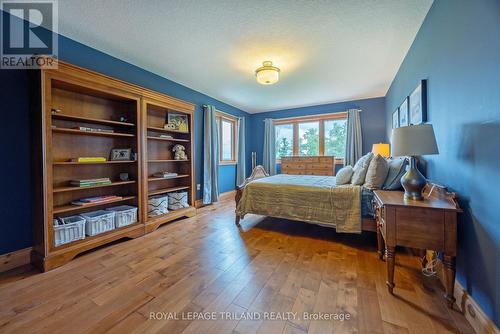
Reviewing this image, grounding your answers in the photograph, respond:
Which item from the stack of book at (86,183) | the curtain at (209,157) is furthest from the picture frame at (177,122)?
the stack of book at (86,183)

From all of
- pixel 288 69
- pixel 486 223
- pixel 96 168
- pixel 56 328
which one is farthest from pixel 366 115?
pixel 56 328

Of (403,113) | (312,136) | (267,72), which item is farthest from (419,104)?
(312,136)

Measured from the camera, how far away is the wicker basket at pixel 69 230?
6.46 ft

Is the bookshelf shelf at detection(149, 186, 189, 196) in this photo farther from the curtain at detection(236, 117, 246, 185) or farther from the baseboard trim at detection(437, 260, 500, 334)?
the baseboard trim at detection(437, 260, 500, 334)

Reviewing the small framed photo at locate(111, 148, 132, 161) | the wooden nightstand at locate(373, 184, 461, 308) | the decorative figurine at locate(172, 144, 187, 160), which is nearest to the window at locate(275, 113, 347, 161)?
the decorative figurine at locate(172, 144, 187, 160)

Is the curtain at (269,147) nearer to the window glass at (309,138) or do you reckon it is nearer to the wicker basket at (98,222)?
the window glass at (309,138)

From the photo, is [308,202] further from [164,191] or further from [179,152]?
[179,152]

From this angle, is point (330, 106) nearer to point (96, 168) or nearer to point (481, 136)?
point (481, 136)

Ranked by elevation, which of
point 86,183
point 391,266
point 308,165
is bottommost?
point 391,266

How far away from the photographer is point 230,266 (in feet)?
6.22

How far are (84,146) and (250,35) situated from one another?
2357 millimetres

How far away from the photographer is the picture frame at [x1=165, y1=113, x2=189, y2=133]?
332cm

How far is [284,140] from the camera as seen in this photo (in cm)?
572

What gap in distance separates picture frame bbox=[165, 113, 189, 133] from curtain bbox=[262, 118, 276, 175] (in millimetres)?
2716
